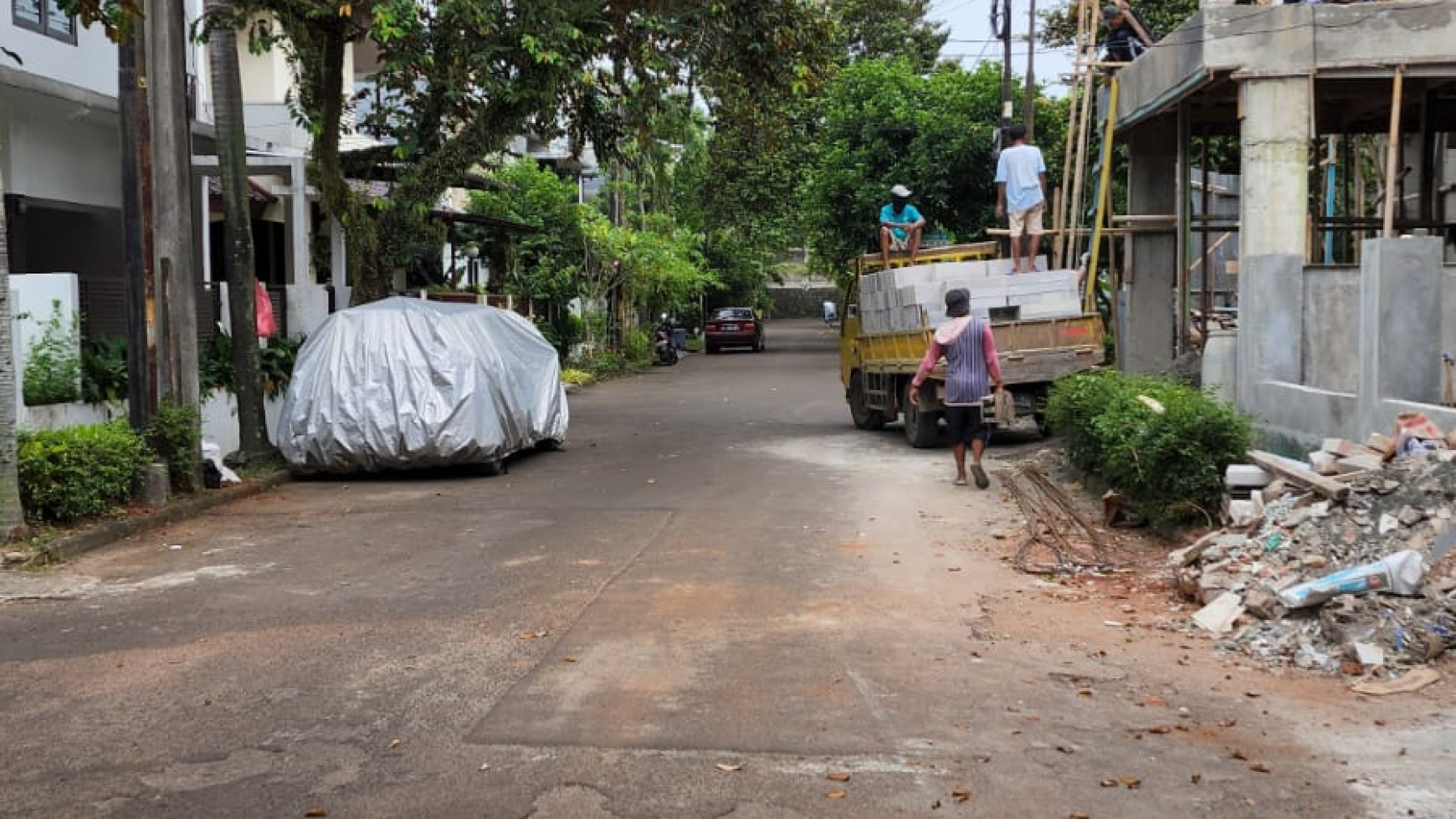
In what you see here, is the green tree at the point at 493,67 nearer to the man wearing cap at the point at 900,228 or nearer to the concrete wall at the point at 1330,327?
the man wearing cap at the point at 900,228

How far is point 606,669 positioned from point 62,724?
228 centimetres

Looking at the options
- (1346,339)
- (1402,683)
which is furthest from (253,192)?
(1402,683)

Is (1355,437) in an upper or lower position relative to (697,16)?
lower

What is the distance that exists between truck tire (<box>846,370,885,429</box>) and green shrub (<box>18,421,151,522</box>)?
9985 millimetres

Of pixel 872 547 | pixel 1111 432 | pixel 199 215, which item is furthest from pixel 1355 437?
pixel 199 215

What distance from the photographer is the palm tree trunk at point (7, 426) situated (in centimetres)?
931

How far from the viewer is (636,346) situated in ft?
124

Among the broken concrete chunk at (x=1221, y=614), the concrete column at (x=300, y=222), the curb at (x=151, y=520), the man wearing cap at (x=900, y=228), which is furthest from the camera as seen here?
the man wearing cap at (x=900, y=228)

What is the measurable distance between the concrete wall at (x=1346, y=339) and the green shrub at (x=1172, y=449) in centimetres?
66

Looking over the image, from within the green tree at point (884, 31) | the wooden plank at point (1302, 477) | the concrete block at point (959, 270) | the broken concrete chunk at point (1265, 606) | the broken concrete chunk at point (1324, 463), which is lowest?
the broken concrete chunk at point (1265, 606)

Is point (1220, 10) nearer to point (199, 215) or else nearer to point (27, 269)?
point (199, 215)

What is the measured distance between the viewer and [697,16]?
1524cm

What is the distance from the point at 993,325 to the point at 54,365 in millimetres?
9436

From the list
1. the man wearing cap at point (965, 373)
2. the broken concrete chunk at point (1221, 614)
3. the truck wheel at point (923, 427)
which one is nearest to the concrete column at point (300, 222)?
the truck wheel at point (923, 427)
